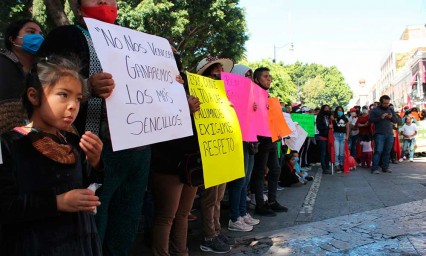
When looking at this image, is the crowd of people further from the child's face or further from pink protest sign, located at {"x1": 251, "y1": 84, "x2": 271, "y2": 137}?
pink protest sign, located at {"x1": 251, "y1": 84, "x2": 271, "y2": 137}

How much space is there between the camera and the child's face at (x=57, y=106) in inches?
63.8

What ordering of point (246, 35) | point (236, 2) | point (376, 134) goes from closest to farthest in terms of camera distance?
point (376, 134), point (236, 2), point (246, 35)

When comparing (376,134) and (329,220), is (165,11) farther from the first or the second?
(329,220)

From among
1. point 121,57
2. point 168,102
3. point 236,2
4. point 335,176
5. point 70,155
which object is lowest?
point 335,176

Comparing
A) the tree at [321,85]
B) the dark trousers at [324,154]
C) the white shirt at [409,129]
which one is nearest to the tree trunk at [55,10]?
the dark trousers at [324,154]

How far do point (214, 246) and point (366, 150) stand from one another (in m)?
8.36

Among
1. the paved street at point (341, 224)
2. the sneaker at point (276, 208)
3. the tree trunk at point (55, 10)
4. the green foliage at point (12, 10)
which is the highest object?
the green foliage at point (12, 10)

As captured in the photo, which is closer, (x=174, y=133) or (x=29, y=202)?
(x=29, y=202)

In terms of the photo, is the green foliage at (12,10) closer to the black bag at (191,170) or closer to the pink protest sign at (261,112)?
the pink protest sign at (261,112)

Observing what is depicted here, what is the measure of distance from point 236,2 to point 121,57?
54.6ft

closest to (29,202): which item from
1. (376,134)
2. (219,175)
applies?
(219,175)

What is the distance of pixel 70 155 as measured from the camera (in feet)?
5.46

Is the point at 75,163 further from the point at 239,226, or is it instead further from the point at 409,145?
the point at 409,145

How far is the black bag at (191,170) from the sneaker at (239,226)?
1.56m
